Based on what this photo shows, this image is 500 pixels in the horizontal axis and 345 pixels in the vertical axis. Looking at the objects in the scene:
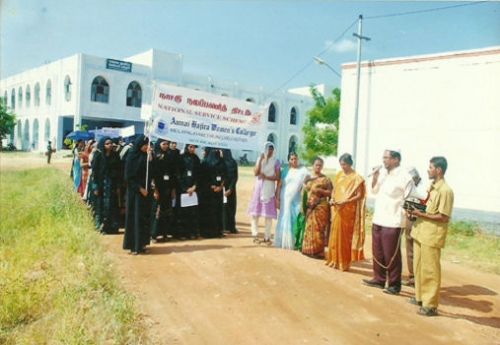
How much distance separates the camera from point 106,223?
8578 mm

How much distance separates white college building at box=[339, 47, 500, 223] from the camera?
11773 millimetres

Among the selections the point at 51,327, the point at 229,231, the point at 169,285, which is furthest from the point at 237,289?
Result: the point at 229,231

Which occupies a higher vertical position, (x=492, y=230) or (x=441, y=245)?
(x=441, y=245)

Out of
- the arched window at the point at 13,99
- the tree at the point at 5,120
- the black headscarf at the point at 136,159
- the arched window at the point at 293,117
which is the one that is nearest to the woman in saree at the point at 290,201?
the black headscarf at the point at 136,159

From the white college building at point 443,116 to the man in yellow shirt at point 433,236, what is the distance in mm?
7550

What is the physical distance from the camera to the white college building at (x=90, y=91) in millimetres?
32438

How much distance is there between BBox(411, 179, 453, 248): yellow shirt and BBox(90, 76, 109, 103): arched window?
31.1 m

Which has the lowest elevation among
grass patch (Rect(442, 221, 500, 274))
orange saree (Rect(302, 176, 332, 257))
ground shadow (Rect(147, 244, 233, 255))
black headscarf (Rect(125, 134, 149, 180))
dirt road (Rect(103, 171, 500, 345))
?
grass patch (Rect(442, 221, 500, 274))

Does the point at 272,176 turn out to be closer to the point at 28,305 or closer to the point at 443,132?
the point at 28,305

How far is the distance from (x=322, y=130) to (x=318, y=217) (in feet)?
65.8

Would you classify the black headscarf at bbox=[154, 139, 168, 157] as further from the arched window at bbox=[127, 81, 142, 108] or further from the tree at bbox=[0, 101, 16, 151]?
the tree at bbox=[0, 101, 16, 151]

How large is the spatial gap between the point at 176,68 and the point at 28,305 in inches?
1287

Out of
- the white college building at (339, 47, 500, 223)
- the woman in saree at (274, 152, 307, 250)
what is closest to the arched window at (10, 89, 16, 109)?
the white college building at (339, 47, 500, 223)

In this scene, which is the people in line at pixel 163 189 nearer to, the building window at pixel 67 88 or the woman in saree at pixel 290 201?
the woman in saree at pixel 290 201
